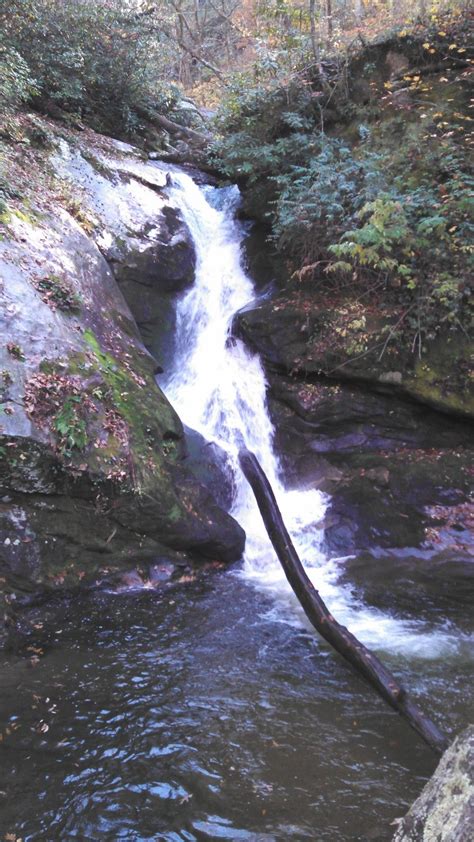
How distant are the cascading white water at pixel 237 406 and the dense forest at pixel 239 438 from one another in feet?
0.16

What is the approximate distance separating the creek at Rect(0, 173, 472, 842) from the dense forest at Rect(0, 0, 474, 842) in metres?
0.02

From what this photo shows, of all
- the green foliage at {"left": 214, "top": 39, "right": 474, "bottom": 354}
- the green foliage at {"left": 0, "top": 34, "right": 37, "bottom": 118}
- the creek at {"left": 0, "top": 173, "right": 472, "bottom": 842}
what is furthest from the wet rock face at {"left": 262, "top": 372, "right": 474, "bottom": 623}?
the green foliage at {"left": 0, "top": 34, "right": 37, "bottom": 118}

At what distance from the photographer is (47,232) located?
809cm

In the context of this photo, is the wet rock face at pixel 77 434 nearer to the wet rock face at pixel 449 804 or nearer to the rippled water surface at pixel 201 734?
the rippled water surface at pixel 201 734

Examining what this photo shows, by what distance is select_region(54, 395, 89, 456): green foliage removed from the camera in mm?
6023

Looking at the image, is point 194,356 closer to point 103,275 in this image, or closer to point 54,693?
point 103,275

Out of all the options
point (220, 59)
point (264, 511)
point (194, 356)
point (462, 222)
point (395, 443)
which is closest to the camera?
point (264, 511)

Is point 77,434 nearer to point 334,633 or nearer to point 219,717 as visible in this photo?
point 219,717

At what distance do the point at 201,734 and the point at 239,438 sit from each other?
5.47m

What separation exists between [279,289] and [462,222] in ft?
11.9

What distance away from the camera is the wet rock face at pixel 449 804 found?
1.86 m

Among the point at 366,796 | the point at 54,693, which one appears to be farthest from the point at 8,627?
the point at 366,796

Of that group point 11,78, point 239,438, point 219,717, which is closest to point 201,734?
point 219,717

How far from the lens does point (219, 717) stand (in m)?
4.30
